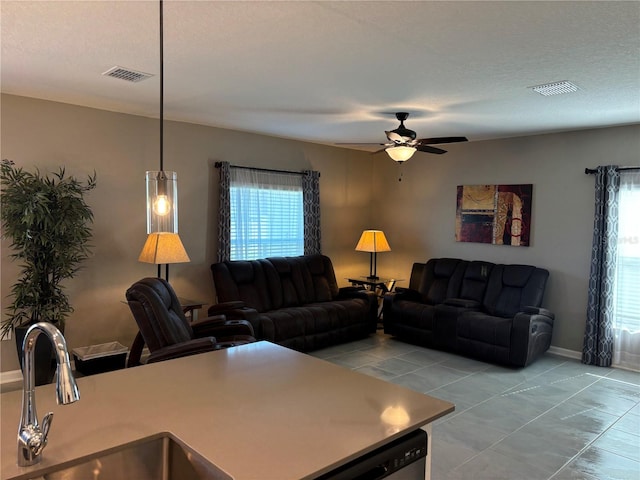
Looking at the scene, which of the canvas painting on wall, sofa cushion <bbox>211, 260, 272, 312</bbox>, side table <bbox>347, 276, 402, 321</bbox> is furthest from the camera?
side table <bbox>347, 276, 402, 321</bbox>

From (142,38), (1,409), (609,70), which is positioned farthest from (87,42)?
(609,70)

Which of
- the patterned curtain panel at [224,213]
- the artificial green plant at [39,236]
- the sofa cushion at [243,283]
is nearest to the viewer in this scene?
the artificial green plant at [39,236]

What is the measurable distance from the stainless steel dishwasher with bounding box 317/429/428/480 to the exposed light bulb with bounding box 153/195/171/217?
1.55 m

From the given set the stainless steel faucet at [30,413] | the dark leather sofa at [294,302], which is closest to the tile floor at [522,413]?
the dark leather sofa at [294,302]

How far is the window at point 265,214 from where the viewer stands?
559cm

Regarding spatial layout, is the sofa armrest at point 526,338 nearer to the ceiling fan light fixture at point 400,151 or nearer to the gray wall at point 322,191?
the gray wall at point 322,191

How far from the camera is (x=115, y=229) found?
15.3ft

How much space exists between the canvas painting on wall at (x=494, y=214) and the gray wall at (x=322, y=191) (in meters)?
0.10

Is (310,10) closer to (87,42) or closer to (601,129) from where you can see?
(87,42)

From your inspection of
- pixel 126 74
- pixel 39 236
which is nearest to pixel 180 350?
pixel 39 236

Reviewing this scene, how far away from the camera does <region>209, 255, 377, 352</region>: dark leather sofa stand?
483 cm

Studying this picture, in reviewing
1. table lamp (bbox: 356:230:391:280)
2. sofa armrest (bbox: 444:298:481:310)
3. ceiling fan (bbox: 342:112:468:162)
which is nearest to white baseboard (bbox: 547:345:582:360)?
sofa armrest (bbox: 444:298:481:310)

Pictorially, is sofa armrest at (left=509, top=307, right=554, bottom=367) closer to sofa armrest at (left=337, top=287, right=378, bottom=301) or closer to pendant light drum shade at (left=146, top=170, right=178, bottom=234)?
sofa armrest at (left=337, top=287, right=378, bottom=301)

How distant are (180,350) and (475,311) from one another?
3.62 meters
